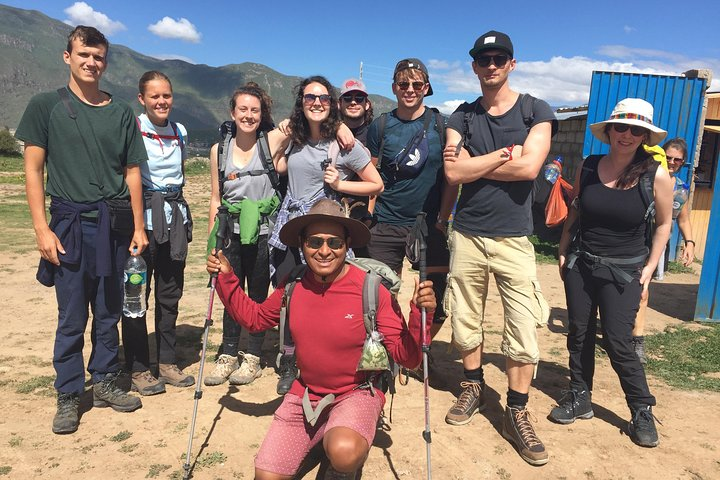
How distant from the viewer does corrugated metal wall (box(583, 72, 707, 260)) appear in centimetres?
1181

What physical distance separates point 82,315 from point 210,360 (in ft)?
5.78

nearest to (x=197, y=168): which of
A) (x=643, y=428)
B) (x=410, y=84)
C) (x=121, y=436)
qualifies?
(x=410, y=84)

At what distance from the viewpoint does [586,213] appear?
4.33 meters

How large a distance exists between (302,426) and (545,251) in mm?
10572

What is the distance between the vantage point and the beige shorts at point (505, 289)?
411 cm

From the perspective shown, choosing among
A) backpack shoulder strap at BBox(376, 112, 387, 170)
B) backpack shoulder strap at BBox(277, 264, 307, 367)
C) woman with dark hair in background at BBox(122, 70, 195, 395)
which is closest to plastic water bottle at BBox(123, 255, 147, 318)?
woman with dark hair in background at BBox(122, 70, 195, 395)

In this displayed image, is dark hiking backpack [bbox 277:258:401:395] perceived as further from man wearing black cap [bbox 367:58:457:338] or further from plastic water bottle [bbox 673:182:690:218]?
plastic water bottle [bbox 673:182:690:218]

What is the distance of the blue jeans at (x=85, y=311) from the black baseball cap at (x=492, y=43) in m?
3.30

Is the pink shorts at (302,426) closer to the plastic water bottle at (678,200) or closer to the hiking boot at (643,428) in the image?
the hiking boot at (643,428)

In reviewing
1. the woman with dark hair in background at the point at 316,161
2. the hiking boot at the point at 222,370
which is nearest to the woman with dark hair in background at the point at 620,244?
the woman with dark hair in background at the point at 316,161

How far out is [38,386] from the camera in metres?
4.88

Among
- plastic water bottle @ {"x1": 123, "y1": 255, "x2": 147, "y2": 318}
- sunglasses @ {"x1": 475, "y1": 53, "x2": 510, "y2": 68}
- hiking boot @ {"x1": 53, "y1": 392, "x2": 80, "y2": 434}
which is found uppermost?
sunglasses @ {"x1": 475, "y1": 53, "x2": 510, "y2": 68}

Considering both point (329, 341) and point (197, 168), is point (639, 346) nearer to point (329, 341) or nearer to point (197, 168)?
point (329, 341)

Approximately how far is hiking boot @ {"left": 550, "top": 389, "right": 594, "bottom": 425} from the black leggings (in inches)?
11.4
